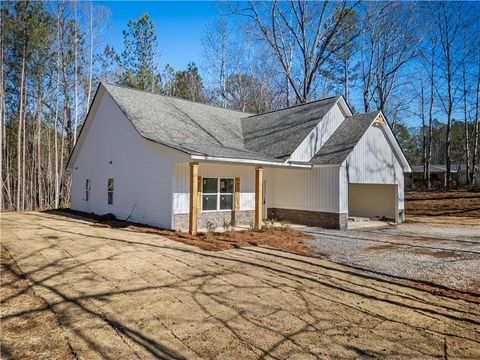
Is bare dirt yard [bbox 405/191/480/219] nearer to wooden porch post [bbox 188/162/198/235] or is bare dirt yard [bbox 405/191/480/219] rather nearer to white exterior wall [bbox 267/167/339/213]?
white exterior wall [bbox 267/167/339/213]

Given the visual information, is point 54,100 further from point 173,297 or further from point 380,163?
point 173,297

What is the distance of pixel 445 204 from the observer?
2016cm

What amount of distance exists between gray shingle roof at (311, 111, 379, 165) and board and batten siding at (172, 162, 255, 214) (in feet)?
9.91

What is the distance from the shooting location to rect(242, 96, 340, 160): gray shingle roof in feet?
49.4

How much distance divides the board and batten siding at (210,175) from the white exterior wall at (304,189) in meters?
1.73

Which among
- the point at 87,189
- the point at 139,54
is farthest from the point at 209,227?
the point at 139,54

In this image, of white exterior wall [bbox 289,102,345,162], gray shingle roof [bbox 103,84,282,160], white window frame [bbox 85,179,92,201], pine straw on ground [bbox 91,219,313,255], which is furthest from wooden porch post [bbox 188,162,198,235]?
white window frame [bbox 85,179,92,201]

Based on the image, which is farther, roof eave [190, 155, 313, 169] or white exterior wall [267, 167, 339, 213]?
white exterior wall [267, 167, 339, 213]

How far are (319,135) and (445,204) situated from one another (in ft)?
33.9

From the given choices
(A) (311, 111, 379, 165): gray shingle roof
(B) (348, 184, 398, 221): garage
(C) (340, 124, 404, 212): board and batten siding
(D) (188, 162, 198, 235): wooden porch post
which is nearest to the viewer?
(D) (188, 162, 198, 235): wooden porch post

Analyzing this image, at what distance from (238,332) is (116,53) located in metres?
30.0

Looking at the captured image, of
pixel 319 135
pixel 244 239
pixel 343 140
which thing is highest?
pixel 319 135

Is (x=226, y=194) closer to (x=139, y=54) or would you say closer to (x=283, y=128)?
(x=283, y=128)

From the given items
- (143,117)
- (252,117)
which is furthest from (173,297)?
(252,117)
